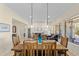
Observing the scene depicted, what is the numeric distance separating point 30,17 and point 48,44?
4.28 metres

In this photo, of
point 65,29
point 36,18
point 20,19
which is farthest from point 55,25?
point 20,19

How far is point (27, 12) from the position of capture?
729cm

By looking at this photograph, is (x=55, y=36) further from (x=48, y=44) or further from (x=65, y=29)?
(x=48, y=44)

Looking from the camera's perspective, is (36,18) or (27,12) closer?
(27,12)

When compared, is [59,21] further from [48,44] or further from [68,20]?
[48,44]

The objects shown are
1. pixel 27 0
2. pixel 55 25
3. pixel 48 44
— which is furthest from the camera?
pixel 55 25

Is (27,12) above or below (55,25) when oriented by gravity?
above

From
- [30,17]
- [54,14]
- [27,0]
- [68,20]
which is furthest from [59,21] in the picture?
[27,0]

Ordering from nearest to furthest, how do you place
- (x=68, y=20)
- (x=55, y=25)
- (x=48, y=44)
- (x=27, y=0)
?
(x=27, y=0), (x=48, y=44), (x=68, y=20), (x=55, y=25)

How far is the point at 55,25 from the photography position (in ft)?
24.3

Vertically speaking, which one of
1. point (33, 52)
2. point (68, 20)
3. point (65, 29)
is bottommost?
point (33, 52)

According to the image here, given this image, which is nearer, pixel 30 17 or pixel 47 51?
pixel 47 51

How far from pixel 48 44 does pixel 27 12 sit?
399 cm

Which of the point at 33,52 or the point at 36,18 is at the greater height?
the point at 36,18
